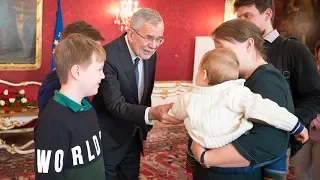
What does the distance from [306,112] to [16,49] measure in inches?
184

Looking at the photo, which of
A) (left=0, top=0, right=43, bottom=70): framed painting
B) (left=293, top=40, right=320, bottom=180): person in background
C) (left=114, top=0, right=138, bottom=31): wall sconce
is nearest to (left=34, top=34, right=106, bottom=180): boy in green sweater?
(left=293, top=40, right=320, bottom=180): person in background

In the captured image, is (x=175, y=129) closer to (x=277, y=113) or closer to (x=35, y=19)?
(x=35, y=19)

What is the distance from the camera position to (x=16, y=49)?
5.34 meters

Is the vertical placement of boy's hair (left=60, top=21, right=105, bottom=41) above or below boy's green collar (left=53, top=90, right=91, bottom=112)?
above

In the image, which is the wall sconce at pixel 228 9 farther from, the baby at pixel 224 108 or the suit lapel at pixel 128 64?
the baby at pixel 224 108

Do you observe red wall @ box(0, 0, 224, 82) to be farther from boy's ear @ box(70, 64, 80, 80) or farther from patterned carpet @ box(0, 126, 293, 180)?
boy's ear @ box(70, 64, 80, 80)

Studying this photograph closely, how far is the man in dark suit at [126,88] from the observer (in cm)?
231

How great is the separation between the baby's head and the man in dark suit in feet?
2.51

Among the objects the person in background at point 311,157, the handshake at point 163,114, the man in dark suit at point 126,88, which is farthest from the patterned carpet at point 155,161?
the handshake at point 163,114

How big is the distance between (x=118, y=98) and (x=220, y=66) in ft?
2.94

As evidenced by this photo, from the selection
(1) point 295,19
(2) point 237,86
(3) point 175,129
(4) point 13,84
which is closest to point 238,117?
(2) point 237,86

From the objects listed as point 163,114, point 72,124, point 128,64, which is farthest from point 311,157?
point 72,124

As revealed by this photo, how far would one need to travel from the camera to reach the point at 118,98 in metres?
2.24

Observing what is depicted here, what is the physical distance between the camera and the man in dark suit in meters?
2.31
